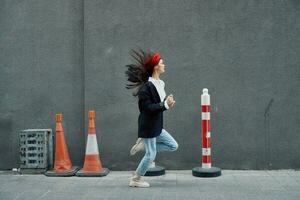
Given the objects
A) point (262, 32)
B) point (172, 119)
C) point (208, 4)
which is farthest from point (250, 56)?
point (172, 119)

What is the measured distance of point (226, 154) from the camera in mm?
7477

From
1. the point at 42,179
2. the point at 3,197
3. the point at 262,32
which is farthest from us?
the point at 262,32

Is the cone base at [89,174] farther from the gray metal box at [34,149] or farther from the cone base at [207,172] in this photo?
the cone base at [207,172]

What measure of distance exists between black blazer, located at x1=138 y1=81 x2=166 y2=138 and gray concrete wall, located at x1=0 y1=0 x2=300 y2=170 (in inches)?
50.7

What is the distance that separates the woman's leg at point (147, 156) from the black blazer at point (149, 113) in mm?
111

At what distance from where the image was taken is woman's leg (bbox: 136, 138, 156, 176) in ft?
20.2

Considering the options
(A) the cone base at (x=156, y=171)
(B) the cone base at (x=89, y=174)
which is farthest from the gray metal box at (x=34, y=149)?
(A) the cone base at (x=156, y=171)

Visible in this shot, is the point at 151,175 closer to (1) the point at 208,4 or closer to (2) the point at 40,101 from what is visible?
(2) the point at 40,101

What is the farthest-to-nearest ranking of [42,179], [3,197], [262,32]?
[262,32] → [42,179] → [3,197]

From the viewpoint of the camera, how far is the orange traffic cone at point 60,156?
286 inches

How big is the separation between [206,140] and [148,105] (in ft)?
4.33

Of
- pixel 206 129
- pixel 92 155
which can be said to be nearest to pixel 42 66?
pixel 92 155

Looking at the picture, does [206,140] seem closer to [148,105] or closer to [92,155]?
[148,105]

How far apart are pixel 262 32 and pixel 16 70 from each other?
423 centimetres
